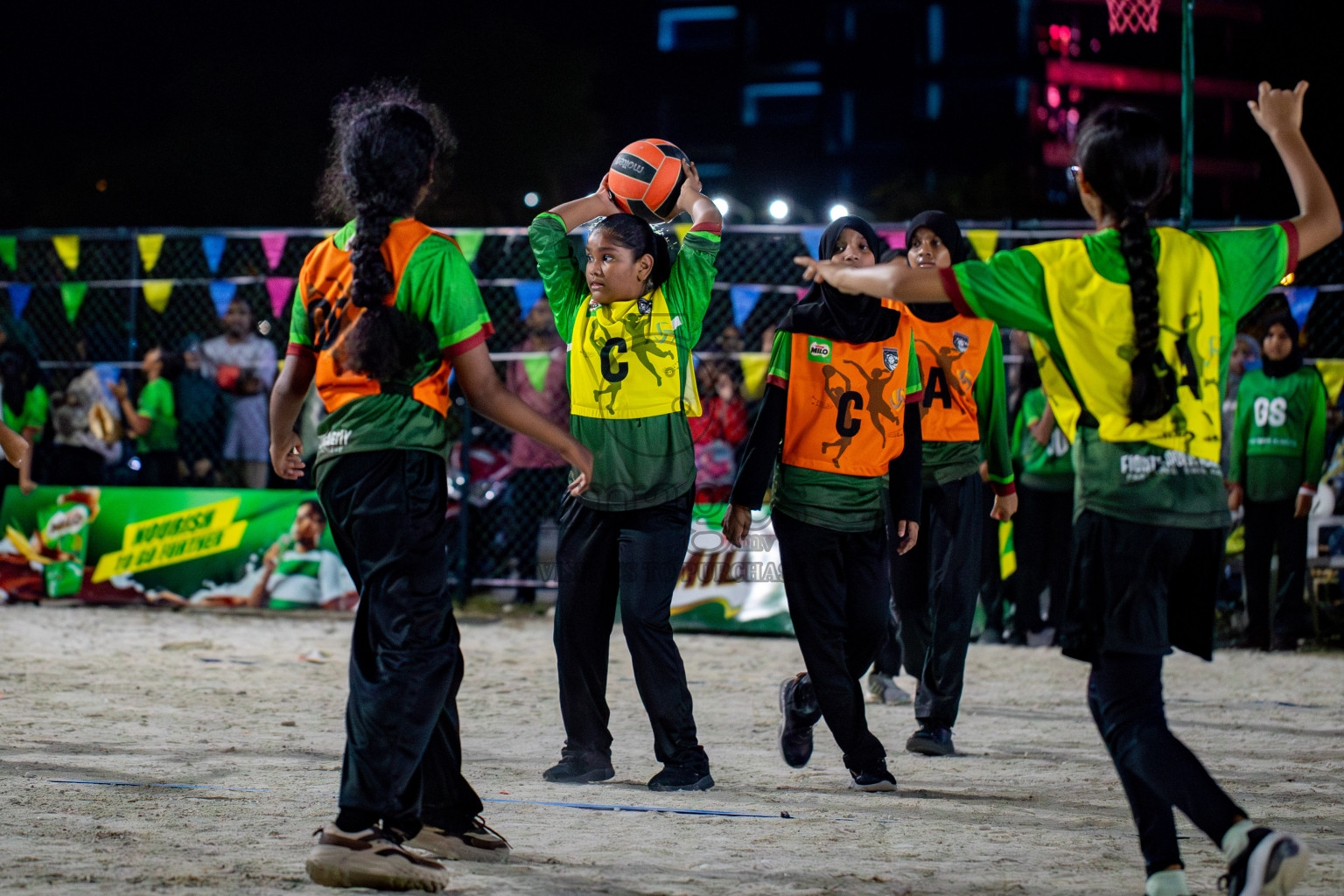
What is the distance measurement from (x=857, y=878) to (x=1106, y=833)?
107 cm

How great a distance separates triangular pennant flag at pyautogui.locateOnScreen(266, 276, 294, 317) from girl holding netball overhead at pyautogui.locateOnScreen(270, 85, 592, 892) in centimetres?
755

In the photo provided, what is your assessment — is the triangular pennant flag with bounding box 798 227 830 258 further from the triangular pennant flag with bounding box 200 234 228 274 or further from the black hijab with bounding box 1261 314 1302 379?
the triangular pennant flag with bounding box 200 234 228 274

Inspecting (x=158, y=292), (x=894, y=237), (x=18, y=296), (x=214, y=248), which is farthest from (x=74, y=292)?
(x=894, y=237)

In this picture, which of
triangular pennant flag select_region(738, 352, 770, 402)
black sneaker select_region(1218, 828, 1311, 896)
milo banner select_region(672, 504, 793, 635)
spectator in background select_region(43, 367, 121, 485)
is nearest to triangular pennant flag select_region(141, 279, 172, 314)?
spectator in background select_region(43, 367, 121, 485)

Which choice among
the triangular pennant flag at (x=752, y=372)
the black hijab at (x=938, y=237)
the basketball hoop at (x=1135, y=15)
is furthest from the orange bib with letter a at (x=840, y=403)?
the basketball hoop at (x=1135, y=15)

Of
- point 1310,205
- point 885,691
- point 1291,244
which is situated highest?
point 1310,205

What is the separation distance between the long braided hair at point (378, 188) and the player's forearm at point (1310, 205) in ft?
7.70

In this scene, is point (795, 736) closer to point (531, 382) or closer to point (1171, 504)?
point (1171, 504)

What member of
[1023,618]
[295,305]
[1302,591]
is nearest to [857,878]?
[295,305]

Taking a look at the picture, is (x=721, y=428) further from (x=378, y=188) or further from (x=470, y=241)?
(x=378, y=188)

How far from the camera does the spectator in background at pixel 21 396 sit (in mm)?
11164

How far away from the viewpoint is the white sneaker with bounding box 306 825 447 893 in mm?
3521

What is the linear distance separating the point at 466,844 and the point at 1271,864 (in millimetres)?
2178

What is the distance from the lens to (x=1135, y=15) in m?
11.0
